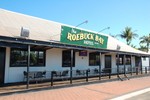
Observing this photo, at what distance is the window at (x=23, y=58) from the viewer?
46.3 ft

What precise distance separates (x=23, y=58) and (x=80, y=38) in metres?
5.66

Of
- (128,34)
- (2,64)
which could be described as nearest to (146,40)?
(128,34)

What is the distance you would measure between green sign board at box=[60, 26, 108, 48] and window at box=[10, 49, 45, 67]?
213 cm

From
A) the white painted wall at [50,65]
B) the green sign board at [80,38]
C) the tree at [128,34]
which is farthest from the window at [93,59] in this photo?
the tree at [128,34]

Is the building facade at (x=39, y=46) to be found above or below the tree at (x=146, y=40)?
below

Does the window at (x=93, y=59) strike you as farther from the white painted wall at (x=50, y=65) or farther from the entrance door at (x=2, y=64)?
Result: the entrance door at (x=2, y=64)

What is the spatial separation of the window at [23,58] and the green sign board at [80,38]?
213 centimetres

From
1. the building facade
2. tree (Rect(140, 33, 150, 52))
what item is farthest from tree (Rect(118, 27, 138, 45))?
the building facade

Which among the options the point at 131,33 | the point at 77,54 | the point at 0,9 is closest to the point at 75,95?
the point at 77,54

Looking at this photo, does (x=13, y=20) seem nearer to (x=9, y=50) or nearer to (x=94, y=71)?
(x=9, y=50)

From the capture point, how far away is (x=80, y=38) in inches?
716

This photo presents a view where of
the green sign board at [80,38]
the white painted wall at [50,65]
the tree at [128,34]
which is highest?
the tree at [128,34]

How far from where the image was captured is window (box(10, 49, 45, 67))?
46.3 ft

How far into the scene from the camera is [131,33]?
54.3m
